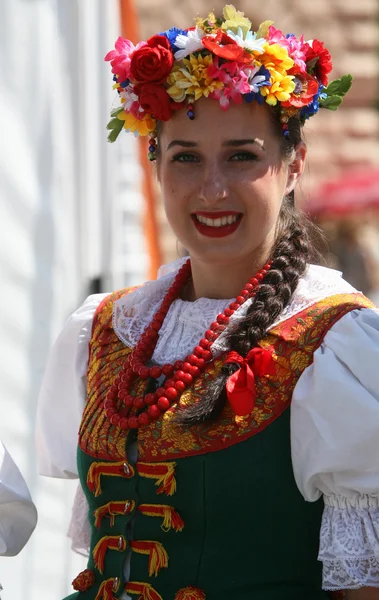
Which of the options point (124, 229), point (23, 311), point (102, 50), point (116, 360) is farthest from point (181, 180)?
point (124, 229)

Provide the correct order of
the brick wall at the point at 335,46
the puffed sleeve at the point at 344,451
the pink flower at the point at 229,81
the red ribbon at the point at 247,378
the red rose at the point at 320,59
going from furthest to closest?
the brick wall at the point at 335,46 < the red rose at the point at 320,59 < the pink flower at the point at 229,81 < the red ribbon at the point at 247,378 < the puffed sleeve at the point at 344,451

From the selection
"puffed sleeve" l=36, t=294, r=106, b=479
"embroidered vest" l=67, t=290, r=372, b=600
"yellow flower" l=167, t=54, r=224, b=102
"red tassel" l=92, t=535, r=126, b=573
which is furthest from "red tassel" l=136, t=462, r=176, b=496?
"yellow flower" l=167, t=54, r=224, b=102

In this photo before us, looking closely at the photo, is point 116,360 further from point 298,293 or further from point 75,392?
point 298,293

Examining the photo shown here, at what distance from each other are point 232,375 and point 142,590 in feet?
1.43

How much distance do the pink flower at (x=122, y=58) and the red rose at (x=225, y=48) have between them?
7.1 inches

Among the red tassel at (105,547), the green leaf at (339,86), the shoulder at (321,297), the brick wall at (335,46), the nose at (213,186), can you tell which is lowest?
the red tassel at (105,547)

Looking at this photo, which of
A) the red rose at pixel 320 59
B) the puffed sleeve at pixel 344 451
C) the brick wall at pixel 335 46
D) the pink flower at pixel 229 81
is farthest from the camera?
the brick wall at pixel 335 46

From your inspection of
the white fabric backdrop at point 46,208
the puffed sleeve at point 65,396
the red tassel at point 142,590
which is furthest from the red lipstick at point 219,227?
the white fabric backdrop at point 46,208

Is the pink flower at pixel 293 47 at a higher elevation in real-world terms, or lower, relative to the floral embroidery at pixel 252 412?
higher

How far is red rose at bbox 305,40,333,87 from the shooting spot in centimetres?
213

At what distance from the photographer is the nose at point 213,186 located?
2035 mm

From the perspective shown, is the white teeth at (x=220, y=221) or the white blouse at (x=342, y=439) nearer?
the white blouse at (x=342, y=439)

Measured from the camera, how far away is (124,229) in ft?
13.2

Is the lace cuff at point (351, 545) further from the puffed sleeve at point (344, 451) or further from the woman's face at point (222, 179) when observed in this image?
the woman's face at point (222, 179)
